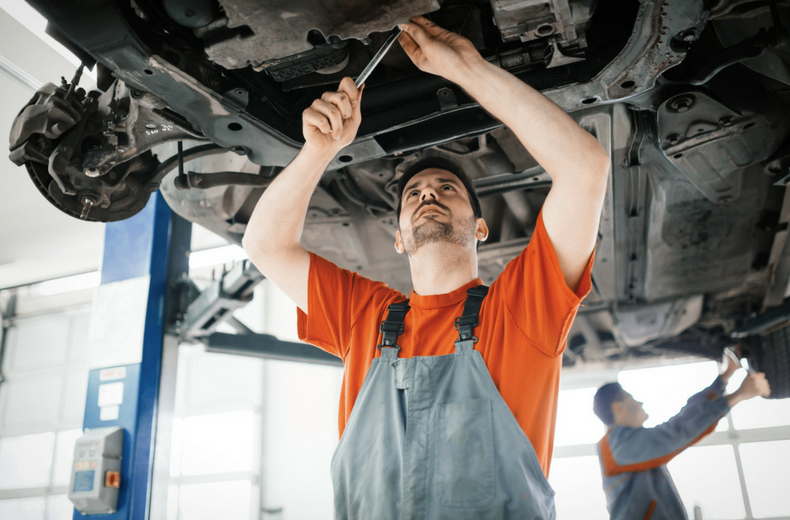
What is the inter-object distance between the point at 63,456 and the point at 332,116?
775 centimetres

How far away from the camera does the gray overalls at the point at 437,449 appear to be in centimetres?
103

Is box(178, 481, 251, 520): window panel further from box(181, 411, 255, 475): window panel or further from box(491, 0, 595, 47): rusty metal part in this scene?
box(491, 0, 595, 47): rusty metal part

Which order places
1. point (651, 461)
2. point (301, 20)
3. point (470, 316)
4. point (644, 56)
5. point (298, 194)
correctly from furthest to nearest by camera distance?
point (651, 461), point (298, 194), point (470, 316), point (644, 56), point (301, 20)

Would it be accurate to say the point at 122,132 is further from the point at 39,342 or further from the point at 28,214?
the point at 39,342

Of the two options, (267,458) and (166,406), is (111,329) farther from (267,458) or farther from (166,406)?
(267,458)

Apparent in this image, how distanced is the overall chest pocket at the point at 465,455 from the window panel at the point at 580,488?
471 cm

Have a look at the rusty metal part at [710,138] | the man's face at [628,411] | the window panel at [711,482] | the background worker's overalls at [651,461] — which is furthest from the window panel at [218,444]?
the rusty metal part at [710,138]

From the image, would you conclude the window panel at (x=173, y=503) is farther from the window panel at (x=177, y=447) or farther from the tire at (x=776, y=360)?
the tire at (x=776, y=360)

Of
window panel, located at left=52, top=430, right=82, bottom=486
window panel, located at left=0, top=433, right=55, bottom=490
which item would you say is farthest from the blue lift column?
window panel, located at left=0, top=433, right=55, bottom=490

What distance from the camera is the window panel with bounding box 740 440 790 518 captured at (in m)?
4.55

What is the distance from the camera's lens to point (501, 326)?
4.02ft

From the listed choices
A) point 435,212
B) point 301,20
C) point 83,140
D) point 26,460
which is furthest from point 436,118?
point 26,460

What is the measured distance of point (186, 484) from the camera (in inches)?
271

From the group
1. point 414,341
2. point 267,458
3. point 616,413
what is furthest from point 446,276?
point 267,458
